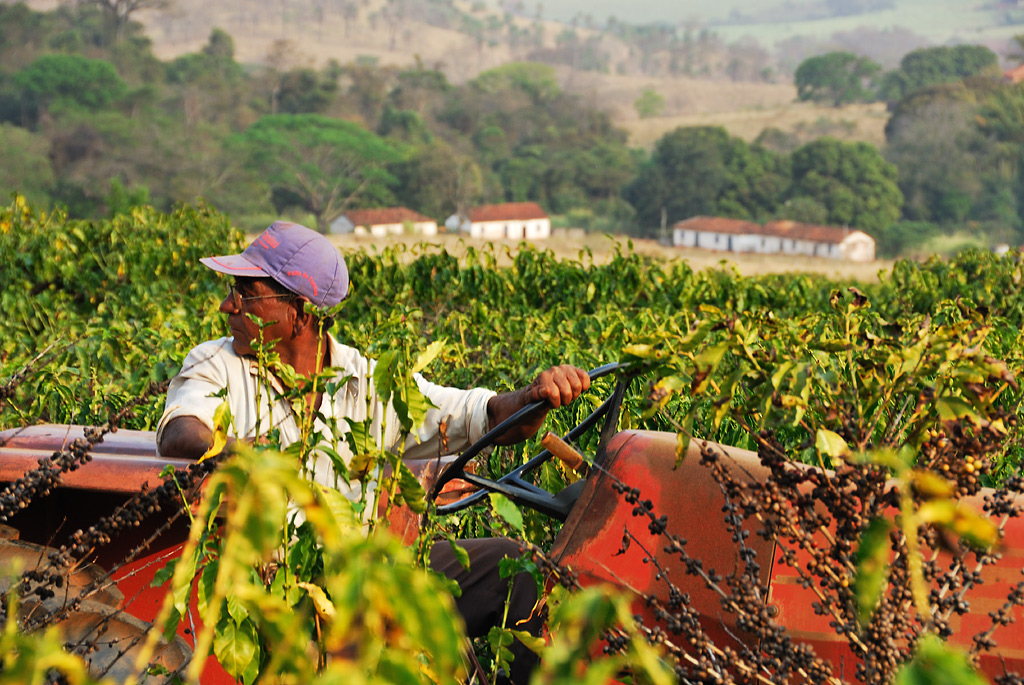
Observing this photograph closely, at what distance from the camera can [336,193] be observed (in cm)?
6569

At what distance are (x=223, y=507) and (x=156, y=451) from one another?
850 millimetres

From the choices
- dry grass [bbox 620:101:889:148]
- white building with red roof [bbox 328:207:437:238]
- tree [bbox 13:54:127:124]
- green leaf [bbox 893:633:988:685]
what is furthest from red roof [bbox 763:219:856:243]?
green leaf [bbox 893:633:988:685]

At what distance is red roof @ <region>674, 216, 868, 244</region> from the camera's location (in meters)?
63.3

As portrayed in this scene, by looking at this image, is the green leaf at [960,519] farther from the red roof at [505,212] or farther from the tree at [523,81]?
the tree at [523,81]

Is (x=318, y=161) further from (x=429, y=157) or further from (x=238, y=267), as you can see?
(x=238, y=267)

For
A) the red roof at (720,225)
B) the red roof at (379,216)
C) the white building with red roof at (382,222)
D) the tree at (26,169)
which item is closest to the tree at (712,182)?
the red roof at (720,225)

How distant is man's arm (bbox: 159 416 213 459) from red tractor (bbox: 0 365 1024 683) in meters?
0.14

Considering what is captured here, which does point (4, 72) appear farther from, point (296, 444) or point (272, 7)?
point (296, 444)

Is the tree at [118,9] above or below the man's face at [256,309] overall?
above

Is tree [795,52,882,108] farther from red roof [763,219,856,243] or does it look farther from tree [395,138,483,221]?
tree [395,138,483,221]

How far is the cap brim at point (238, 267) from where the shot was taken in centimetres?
241

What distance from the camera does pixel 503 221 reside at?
64562 millimetres

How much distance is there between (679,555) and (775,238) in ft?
215

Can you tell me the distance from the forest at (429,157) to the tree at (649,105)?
22.8 metres
